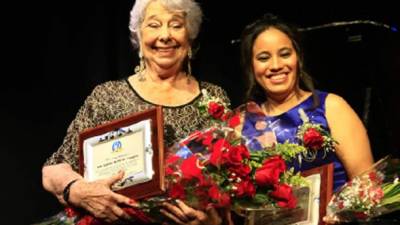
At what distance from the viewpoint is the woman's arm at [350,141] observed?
2.12 m

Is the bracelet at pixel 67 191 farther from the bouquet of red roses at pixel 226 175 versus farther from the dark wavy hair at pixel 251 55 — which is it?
the dark wavy hair at pixel 251 55

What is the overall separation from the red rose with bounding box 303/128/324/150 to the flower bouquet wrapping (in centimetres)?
22

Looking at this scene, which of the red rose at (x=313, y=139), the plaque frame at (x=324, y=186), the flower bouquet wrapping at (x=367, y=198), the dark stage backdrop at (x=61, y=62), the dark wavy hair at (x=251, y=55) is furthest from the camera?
the dark stage backdrop at (x=61, y=62)

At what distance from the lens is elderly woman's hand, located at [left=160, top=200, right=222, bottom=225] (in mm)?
1821

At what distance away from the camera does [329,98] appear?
2.23m

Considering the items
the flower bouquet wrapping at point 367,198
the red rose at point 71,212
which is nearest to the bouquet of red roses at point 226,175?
the flower bouquet wrapping at point 367,198

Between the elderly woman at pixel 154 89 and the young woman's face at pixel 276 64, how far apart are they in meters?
0.18

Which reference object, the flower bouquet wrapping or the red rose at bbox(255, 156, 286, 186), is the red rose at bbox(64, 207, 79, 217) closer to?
the red rose at bbox(255, 156, 286, 186)

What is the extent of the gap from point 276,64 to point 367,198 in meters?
0.61

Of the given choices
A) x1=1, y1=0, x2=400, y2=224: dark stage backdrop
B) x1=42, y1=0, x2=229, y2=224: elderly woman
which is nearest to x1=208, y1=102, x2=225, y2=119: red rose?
x1=42, y1=0, x2=229, y2=224: elderly woman

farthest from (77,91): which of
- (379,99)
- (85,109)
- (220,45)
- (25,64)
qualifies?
(379,99)

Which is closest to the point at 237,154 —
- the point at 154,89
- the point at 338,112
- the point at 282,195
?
the point at 282,195

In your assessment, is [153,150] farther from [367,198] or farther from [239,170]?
[367,198]

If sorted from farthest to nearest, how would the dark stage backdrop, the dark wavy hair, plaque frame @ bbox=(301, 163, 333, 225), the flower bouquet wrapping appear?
the dark stage backdrop < the dark wavy hair < plaque frame @ bbox=(301, 163, 333, 225) < the flower bouquet wrapping
